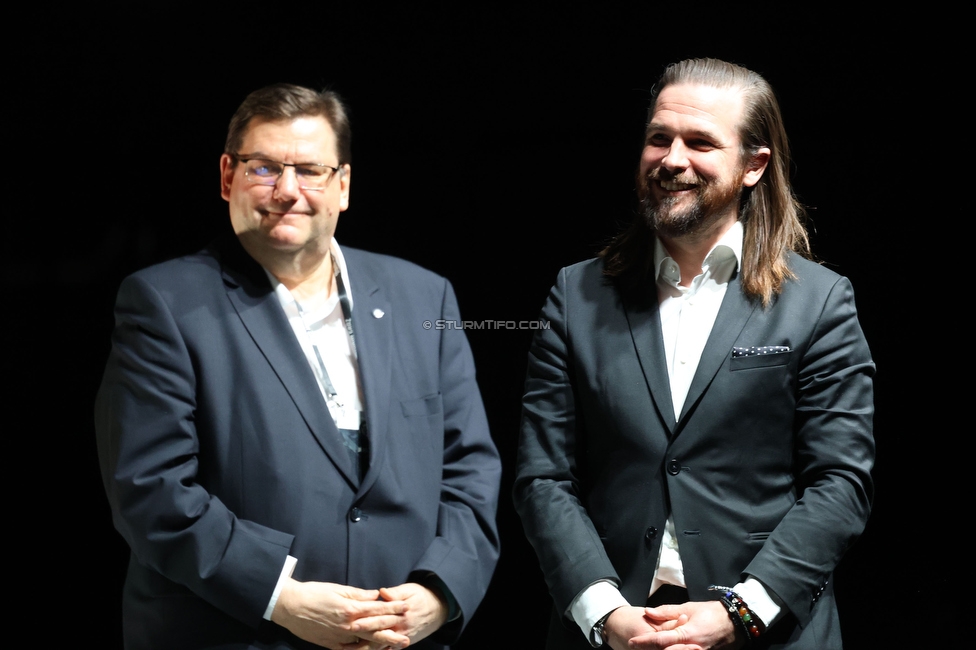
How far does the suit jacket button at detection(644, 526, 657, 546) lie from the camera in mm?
2439

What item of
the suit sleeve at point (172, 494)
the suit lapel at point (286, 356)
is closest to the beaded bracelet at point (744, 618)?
the suit lapel at point (286, 356)

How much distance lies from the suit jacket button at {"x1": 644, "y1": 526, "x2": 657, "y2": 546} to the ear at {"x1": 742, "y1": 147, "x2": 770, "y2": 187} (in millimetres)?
831

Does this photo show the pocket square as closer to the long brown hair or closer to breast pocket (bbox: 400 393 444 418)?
the long brown hair

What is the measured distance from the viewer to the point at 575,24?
319 cm

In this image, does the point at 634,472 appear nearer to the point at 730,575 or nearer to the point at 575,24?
the point at 730,575

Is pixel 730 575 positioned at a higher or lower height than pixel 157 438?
lower

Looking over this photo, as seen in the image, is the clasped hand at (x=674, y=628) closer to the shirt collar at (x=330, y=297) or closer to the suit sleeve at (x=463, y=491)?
the suit sleeve at (x=463, y=491)

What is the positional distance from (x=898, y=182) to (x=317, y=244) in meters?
1.63

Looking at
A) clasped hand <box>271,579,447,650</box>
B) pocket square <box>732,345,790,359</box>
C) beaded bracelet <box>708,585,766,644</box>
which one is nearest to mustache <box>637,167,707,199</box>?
pocket square <box>732,345,790,359</box>

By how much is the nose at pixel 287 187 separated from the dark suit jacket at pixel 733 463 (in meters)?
0.77

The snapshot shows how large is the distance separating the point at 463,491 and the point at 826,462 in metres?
0.84

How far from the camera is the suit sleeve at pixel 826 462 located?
2.35m

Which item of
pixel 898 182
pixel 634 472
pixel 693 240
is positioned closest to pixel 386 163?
pixel 693 240

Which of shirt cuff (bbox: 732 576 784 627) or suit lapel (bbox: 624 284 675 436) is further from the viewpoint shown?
suit lapel (bbox: 624 284 675 436)
